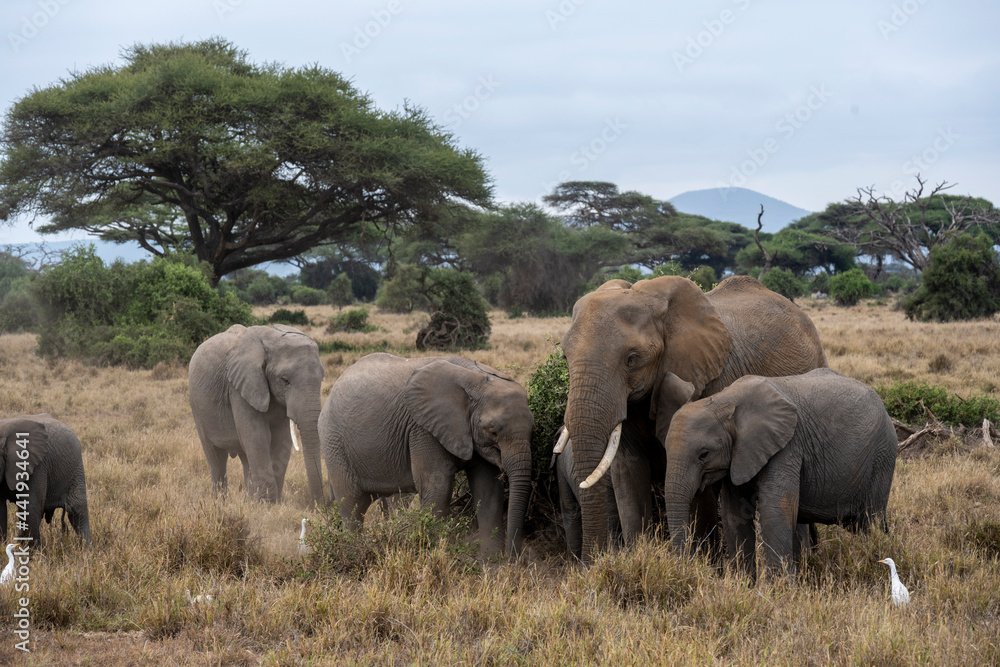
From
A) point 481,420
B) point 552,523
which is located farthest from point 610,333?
point 552,523

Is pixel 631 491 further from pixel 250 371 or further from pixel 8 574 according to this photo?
pixel 250 371

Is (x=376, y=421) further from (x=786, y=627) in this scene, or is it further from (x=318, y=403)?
(x=786, y=627)

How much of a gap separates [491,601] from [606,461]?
101 cm

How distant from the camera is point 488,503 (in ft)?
19.9

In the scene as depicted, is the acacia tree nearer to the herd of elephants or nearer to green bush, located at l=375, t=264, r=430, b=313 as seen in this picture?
green bush, located at l=375, t=264, r=430, b=313

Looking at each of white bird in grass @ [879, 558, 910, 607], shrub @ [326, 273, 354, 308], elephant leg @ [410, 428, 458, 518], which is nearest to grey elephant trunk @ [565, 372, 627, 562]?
elephant leg @ [410, 428, 458, 518]

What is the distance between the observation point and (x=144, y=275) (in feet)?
65.0

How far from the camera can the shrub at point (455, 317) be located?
2322 cm

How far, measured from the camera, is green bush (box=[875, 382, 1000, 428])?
10.2m

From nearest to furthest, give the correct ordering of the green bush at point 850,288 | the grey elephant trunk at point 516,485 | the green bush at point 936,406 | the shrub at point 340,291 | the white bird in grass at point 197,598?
the white bird in grass at point 197,598, the grey elephant trunk at point 516,485, the green bush at point 936,406, the green bush at point 850,288, the shrub at point 340,291

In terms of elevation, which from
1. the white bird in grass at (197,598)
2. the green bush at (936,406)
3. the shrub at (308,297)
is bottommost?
the white bird in grass at (197,598)

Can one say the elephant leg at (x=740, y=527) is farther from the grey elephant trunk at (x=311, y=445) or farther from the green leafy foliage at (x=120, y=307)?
the green leafy foliage at (x=120, y=307)

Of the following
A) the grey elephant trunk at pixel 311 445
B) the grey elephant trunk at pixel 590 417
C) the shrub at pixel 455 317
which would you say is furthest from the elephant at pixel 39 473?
the shrub at pixel 455 317

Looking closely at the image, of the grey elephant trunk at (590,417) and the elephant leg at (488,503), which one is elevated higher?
the grey elephant trunk at (590,417)
